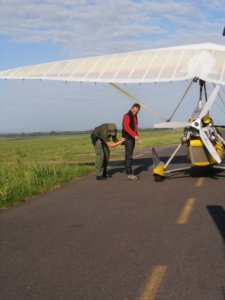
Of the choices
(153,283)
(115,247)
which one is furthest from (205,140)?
(153,283)

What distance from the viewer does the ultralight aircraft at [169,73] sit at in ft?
38.5

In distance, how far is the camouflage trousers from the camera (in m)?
12.7

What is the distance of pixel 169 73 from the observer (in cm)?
1234

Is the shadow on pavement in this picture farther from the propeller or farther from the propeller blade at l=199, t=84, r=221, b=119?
the propeller blade at l=199, t=84, r=221, b=119

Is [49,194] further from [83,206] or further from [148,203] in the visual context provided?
[148,203]

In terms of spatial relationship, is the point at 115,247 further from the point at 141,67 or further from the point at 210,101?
the point at 141,67

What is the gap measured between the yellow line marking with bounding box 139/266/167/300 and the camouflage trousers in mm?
8044

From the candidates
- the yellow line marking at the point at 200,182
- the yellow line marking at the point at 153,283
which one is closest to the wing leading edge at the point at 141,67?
the yellow line marking at the point at 200,182

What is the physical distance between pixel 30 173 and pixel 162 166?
3488 mm

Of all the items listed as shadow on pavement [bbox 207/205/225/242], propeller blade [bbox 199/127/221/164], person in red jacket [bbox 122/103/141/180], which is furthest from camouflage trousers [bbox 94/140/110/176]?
shadow on pavement [bbox 207/205/225/242]

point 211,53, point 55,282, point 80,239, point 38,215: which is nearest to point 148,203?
point 38,215

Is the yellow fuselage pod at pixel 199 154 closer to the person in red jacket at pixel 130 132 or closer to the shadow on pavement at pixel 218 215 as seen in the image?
the person in red jacket at pixel 130 132

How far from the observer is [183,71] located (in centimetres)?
1223

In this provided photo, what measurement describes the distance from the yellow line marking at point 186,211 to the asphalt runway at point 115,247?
1 cm
